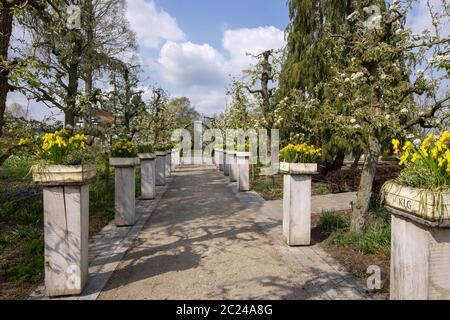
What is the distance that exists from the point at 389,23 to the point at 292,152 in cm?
234

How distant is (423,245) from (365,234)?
9.08 ft

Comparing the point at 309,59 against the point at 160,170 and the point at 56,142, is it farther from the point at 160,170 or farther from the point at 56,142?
the point at 56,142

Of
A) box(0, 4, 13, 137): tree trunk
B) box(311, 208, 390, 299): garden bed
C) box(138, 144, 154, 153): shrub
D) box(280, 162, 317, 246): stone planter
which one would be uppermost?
box(0, 4, 13, 137): tree trunk

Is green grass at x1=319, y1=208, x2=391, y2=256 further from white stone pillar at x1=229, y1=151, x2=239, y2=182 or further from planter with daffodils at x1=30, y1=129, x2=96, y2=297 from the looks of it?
white stone pillar at x1=229, y1=151, x2=239, y2=182

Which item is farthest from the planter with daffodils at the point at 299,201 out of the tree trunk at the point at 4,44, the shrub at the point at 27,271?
the tree trunk at the point at 4,44

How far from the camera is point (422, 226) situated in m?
2.50

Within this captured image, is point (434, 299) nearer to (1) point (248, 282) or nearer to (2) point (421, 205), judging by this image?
(2) point (421, 205)

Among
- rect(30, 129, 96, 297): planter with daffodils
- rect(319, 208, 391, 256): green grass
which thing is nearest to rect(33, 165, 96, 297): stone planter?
rect(30, 129, 96, 297): planter with daffodils

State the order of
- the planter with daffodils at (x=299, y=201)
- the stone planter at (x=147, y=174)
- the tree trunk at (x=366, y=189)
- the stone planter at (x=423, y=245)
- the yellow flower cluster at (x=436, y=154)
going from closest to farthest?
the stone planter at (x=423, y=245) < the yellow flower cluster at (x=436, y=154) < the planter with daffodils at (x=299, y=201) < the tree trunk at (x=366, y=189) < the stone planter at (x=147, y=174)

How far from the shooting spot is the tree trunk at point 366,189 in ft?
17.3

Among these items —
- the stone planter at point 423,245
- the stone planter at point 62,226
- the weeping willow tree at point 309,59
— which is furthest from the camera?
the weeping willow tree at point 309,59

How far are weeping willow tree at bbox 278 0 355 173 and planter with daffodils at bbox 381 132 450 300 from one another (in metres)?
7.94

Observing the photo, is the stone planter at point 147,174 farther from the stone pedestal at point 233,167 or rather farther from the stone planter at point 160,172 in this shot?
the stone pedestal at point 233,167

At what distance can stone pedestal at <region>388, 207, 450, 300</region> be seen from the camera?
2438 mm
